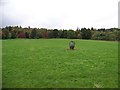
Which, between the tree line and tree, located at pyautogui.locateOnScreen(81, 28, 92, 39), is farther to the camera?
tree, located at pyautogui.locateOnScreen(81, 28, 92, 39)

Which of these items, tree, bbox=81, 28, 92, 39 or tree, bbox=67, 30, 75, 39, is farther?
tree, bbox=67, 30, 75, 39

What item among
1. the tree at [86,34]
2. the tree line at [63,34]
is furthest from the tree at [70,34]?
the tree at [86,34]

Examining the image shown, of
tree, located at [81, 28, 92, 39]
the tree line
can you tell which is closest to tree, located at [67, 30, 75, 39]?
the tree line

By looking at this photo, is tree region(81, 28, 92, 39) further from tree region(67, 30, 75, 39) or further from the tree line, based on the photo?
tree region(67, 30, 75, 39)

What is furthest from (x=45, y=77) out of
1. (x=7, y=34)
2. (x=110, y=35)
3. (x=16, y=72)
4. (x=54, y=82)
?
(x=7, y=34)

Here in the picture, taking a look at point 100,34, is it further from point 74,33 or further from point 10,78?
point 10,78

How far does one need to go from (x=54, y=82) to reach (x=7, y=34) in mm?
84996

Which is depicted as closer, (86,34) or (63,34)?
(86,34)

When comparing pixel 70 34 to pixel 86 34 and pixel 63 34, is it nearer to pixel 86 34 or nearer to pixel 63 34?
→ pixel 63 34

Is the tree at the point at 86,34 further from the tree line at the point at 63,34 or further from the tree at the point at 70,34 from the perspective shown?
the tree at the point at 70,34

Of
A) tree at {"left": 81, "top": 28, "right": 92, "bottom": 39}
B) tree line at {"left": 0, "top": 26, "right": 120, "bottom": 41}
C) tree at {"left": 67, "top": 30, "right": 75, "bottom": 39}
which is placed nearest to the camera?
tree line at {"left": 0, "top": 26, "right": 120, "bottom": 41}

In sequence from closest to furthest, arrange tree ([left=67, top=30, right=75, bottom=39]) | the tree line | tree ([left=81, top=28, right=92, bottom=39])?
the tree line, tree ([left=81, top=28, right=92, bottom=39]), tree ([left=67, top=30, right=75, bottom=39])

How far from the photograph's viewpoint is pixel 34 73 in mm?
12883

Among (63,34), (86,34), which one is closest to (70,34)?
(63,34)
